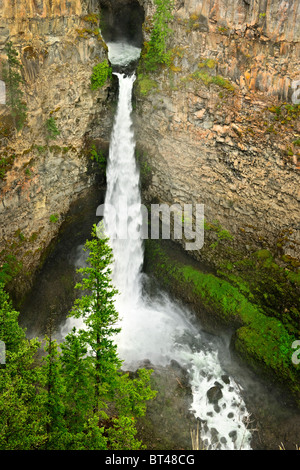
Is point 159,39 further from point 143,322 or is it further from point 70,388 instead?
point 70,388

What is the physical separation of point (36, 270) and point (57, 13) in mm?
14076

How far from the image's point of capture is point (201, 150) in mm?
24125

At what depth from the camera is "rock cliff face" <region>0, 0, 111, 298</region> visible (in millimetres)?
21125

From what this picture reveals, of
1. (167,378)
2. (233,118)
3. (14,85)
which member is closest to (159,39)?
(233,118)

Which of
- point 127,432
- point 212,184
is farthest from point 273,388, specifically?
point 212,184

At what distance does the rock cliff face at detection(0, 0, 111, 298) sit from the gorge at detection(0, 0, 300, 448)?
7cm

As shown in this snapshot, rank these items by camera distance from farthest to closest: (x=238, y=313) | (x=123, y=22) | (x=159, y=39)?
(x=123, y=22), (x=159, y=39), (x=238, y=313)

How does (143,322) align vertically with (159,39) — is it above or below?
below

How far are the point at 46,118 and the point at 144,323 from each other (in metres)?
13.0

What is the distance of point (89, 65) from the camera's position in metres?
24.5

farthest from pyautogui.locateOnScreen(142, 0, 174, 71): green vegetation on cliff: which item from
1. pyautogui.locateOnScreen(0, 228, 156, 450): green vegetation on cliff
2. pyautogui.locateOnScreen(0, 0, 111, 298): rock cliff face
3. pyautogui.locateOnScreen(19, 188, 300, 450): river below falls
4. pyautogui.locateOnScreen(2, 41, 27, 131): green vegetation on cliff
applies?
pyautogui.locateOnScreen(0, 228, 156, 450): green vegetation on cliff

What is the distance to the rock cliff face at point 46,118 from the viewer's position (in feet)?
69.3

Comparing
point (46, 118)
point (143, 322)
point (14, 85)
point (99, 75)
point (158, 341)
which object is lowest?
point (158, 341)
